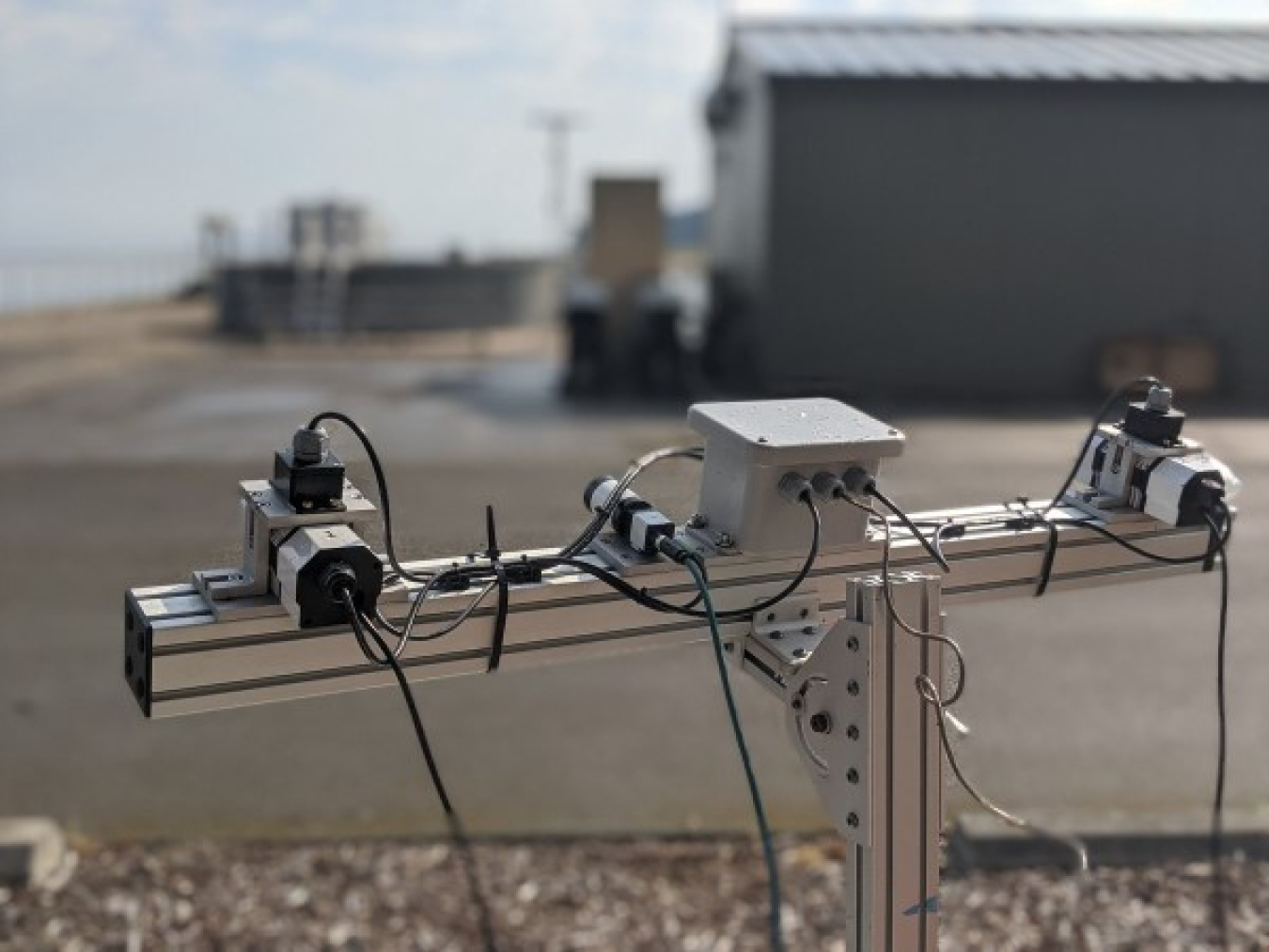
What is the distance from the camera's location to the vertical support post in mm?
2045

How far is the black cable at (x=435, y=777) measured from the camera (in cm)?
192

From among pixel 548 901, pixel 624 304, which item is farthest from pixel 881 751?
pixel 624 304

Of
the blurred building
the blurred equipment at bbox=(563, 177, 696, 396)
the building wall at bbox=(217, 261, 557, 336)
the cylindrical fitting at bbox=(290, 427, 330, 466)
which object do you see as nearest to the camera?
the cylindrical fitting at bbox=(290, 427, 330, 466)

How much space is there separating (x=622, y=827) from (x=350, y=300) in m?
21.8

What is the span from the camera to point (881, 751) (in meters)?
2.06

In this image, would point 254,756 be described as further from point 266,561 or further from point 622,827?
point 266,561

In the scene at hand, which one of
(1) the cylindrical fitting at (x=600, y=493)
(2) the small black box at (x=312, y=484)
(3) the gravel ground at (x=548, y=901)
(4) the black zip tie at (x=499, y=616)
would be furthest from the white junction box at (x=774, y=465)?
(3) the gravel ground at (x=548, y=901)

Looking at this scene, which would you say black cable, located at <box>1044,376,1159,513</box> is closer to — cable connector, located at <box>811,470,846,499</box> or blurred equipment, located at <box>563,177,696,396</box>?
cable connector, located at <box>811,470,846,499</box>

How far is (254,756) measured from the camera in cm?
522

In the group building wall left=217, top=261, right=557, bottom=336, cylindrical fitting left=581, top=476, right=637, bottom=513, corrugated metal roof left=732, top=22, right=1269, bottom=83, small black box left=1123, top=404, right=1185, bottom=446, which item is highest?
corrugated metal roof left=732, top=22, right=1269, bottom=83

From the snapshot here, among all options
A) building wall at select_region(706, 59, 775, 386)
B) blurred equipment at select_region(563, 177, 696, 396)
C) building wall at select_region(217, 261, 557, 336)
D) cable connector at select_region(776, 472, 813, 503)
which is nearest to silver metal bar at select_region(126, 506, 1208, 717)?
cable connector at select_region(776, 472, 813, 503)

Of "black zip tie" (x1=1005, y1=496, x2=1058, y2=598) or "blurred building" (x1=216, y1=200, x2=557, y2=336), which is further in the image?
"blurred building" (x1=216, y1=200, x2=557, y2=336)

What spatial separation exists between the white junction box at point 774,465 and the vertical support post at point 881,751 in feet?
0.58

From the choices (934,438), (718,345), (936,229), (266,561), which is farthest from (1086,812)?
(718,345)
